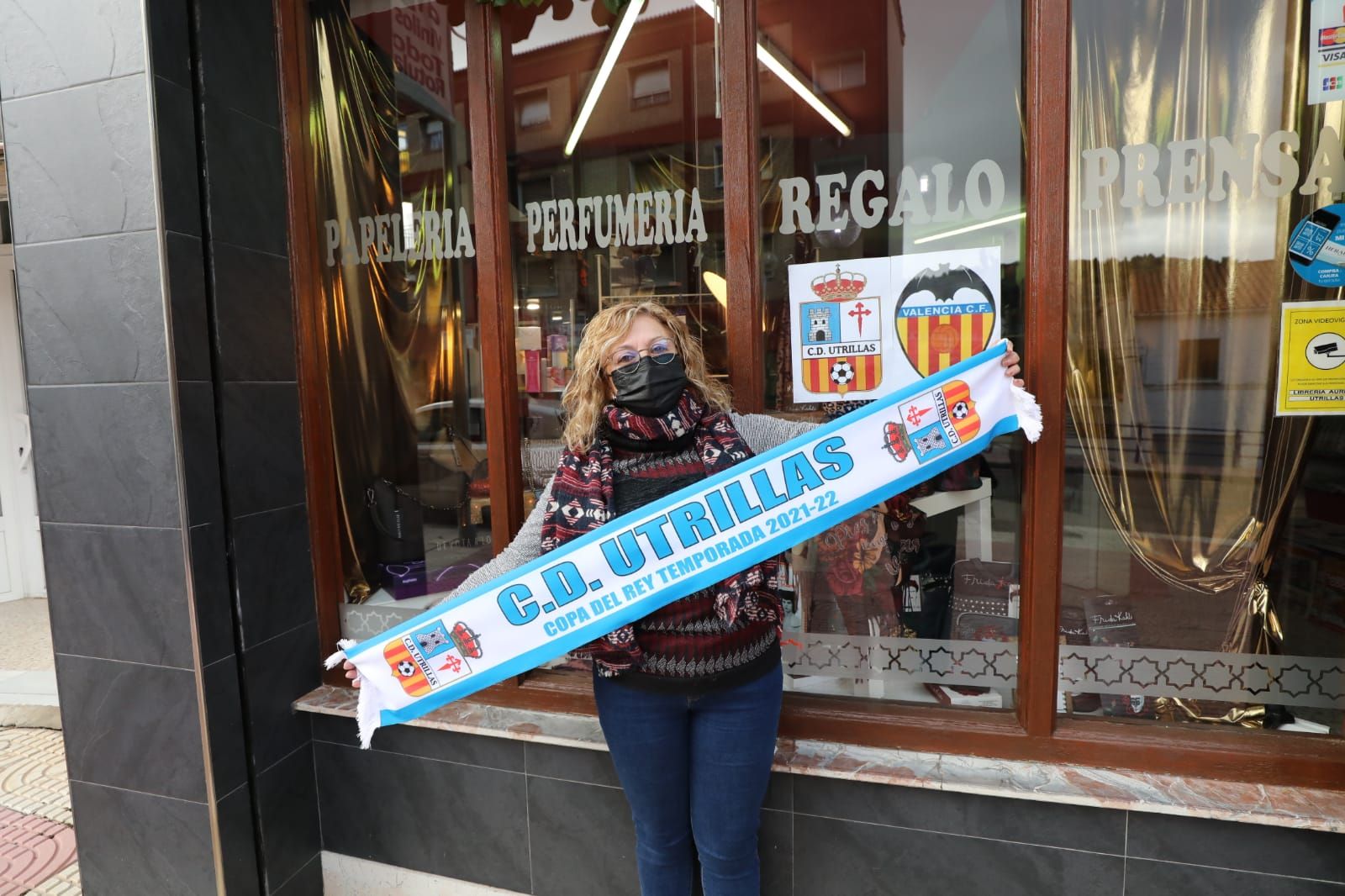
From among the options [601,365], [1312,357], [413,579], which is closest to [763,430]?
[601,365]

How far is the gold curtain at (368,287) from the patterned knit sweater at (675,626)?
1.06m

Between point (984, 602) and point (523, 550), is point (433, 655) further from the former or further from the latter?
point (984, 602)

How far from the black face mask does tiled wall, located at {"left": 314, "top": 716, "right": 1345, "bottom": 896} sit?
1237 mm

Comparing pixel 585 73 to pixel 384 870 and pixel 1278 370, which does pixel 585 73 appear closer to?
pixel 1278 370

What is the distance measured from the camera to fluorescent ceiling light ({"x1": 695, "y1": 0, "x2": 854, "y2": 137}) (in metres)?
2.33

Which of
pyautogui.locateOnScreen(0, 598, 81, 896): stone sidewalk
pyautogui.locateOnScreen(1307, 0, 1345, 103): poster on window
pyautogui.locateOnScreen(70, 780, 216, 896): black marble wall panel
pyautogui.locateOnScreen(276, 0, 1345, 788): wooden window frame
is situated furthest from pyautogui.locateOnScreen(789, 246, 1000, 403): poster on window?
pyautogui.locateOnScreen(0, 598, 81, 896): stone sidewalk

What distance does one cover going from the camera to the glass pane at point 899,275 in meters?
2.16

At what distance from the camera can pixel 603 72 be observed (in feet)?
8.61

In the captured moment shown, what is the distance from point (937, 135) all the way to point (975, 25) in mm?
354

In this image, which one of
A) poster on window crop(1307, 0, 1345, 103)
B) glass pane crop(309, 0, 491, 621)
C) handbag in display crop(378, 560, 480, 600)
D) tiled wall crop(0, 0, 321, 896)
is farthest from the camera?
handbag in display crop(378, 560, 480, 600)

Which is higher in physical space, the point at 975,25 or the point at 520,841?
the point at 975,25

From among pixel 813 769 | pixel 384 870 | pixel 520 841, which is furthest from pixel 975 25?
pixel 384 870

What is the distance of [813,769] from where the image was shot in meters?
2.14

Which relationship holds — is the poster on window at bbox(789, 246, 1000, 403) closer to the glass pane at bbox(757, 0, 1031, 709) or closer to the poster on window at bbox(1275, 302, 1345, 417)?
the glass pane at bbox(757, 0, 1031, 709)
